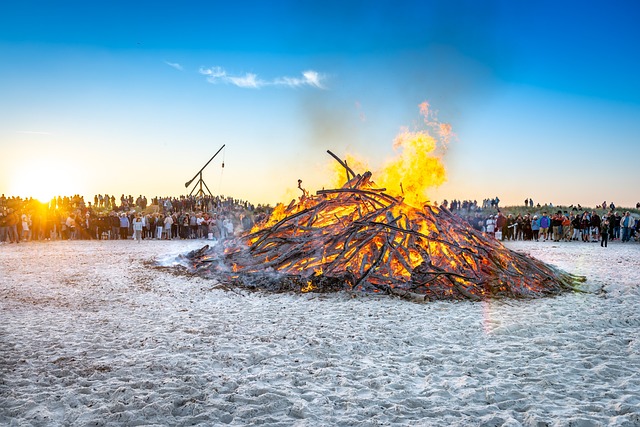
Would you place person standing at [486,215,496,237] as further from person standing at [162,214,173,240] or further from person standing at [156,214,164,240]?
person standing at [156,214,164,240]

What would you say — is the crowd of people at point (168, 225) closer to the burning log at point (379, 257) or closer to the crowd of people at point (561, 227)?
the crowd of people at point (561, 227)

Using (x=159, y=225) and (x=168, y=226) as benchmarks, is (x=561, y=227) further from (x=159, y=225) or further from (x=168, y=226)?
(x=159, y=225)

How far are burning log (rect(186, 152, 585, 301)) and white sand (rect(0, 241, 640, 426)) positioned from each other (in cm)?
99

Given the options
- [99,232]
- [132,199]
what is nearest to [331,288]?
[99,232]

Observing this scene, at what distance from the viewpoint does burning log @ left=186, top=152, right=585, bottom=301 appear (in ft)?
38.7

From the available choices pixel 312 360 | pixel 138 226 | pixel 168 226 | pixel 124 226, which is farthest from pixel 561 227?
pixel 312 360

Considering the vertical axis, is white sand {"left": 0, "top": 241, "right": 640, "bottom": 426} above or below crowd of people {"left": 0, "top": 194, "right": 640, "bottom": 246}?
below

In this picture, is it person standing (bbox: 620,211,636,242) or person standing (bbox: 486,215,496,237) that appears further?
person standing (bbox: 486,215,496,237)

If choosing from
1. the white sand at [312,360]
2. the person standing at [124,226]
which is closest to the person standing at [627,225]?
Answer: the white sand at [312,360]

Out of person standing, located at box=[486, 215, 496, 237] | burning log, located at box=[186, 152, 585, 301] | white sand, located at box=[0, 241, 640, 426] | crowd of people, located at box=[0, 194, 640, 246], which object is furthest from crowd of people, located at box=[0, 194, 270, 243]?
white sand, located at box=[0, 241, 640, 426]

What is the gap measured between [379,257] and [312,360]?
6.60 metres

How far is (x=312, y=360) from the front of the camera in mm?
6469

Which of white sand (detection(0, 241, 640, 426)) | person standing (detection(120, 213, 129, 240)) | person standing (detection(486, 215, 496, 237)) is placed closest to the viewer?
white sand (detection(0, 241, 640, 426))

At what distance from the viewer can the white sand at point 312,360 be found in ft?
15.9
